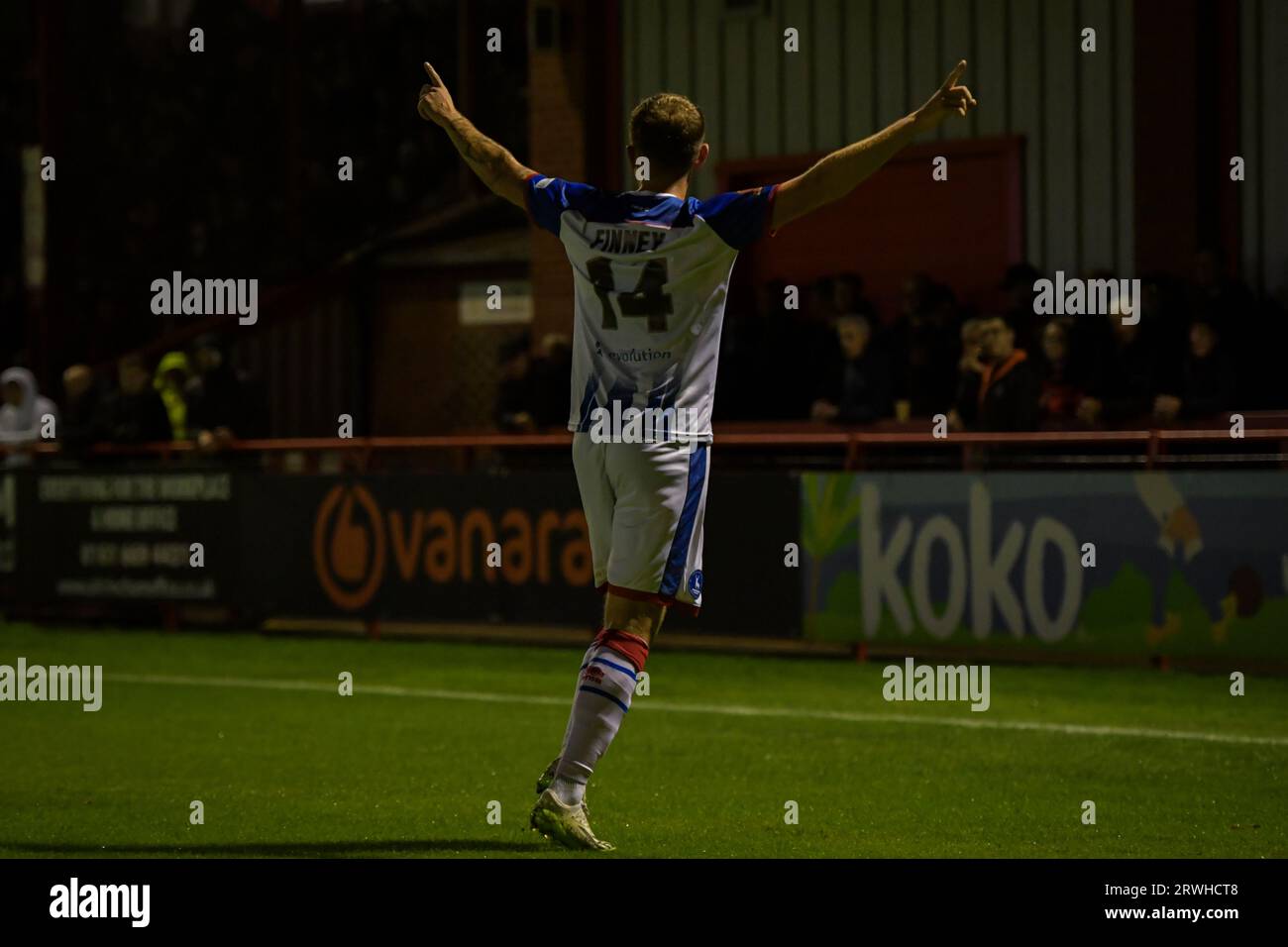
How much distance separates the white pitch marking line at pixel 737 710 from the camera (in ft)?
35.3

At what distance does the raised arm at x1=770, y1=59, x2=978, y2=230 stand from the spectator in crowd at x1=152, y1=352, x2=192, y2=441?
490 inches

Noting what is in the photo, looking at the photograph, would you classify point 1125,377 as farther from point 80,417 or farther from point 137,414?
point 80,417

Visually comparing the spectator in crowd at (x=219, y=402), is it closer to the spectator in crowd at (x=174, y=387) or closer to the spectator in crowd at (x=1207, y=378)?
the spectator in crowd at (x=174, y=387)

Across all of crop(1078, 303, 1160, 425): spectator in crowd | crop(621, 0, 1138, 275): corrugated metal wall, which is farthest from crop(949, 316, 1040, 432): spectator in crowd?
crop(621, 0, 1138, 275): corrugated metal wall

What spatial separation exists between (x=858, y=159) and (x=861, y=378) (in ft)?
30.2

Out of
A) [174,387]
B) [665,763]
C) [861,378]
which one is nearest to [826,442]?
[861,378]

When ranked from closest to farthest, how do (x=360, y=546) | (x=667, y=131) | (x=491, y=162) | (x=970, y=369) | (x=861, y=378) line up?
(x=667, y=131) → (x=491, y=162) → (x=970, y=369) → (x=861, y=378) → (x=360, y=546)

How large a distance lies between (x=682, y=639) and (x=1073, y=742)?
17.6 ft

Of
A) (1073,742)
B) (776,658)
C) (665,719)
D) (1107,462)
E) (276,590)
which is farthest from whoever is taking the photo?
(276,590)

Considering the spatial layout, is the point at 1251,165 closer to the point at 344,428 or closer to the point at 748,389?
the point at 748,389

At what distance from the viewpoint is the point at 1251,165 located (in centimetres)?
1762

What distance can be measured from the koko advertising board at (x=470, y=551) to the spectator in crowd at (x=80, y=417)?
2171 millimetres

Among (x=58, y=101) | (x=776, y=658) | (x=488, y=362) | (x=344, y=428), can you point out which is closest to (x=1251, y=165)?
(x=776, y=658)

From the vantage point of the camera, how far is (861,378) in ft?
52.2
